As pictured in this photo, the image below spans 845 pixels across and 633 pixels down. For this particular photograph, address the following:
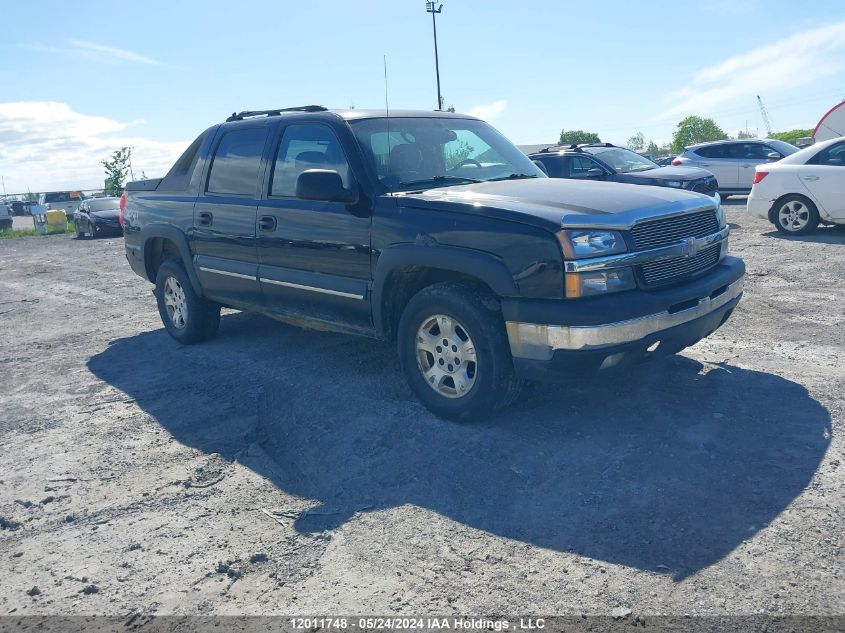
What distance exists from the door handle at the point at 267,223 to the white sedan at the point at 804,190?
905cm

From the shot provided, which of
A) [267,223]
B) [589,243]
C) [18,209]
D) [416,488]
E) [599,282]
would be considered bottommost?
[416,488]

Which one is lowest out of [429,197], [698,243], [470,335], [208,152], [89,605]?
[89,605]

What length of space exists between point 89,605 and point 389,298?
2.50m

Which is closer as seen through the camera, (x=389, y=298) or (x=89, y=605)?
(x=89, y=605)

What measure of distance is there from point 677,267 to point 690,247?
0.18 m

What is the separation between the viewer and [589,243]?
13.2 feet

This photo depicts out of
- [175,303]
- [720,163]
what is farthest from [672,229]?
[720,163]

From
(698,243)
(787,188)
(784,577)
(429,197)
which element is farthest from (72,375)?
(787,188)

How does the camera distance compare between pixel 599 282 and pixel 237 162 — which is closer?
pixel 599 282

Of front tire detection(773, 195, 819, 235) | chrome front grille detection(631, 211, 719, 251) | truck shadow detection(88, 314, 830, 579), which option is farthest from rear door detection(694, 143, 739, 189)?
chrome front grille detection(631, 211, 719, 251)

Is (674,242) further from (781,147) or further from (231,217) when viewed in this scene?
(781,147)

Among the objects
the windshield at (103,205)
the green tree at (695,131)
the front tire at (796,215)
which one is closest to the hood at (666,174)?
the front tire at (796,215)

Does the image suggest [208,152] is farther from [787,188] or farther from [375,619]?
[787,188]

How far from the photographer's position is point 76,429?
5094 mm
